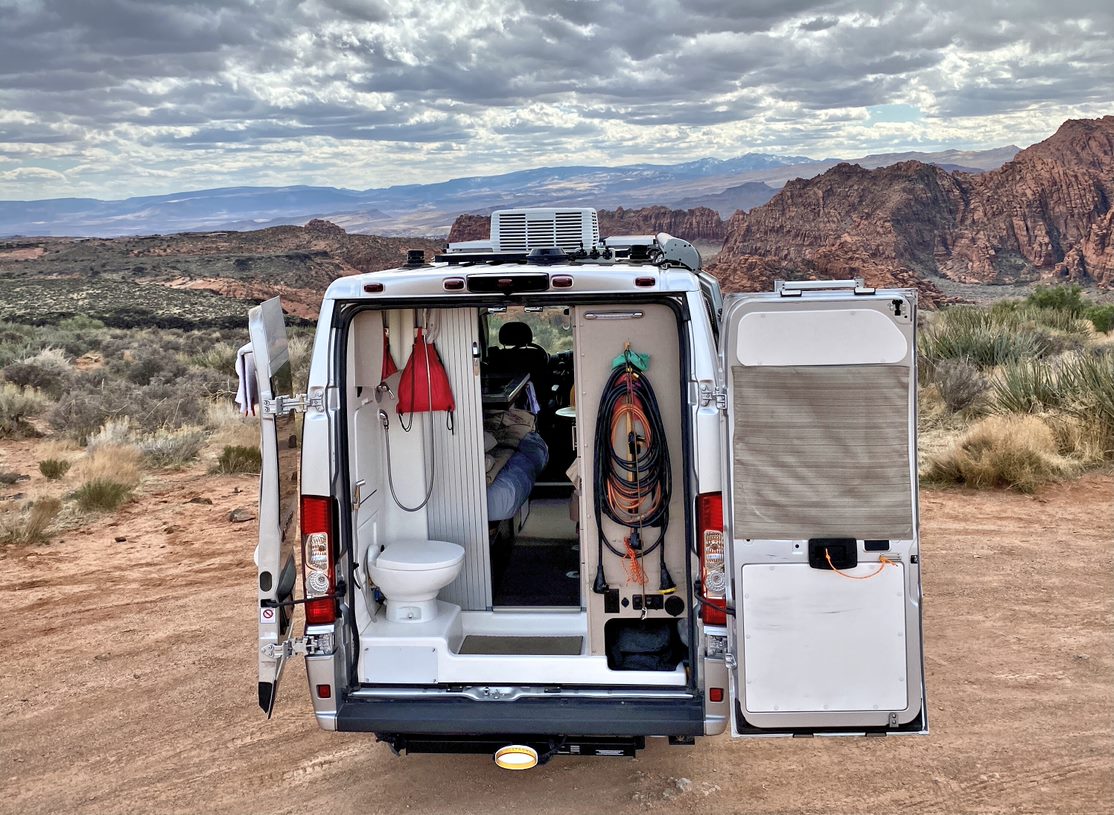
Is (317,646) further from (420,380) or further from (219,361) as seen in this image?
(219,361)

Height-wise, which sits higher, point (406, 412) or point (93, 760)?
point (406, 412)

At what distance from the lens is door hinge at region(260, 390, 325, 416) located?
4198 mm

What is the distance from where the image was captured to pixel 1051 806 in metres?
4.63

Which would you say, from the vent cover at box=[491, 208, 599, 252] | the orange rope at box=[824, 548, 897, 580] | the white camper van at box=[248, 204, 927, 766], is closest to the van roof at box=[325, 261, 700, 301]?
the white camper van at box=[248, 204, 927, 766]

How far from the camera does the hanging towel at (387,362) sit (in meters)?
5.00

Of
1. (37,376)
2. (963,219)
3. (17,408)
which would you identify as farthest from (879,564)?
(963,219)

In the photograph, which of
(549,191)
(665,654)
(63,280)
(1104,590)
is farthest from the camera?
(549,191)

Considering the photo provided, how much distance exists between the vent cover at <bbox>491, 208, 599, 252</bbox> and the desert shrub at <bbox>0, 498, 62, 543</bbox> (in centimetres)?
541

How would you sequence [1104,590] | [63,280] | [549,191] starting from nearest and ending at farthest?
[1104,590], [63,280], [549,191]

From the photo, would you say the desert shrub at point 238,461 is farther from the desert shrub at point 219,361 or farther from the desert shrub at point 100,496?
the desert shrub at point 219,361

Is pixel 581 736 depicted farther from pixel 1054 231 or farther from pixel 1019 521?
pixel 1054 231

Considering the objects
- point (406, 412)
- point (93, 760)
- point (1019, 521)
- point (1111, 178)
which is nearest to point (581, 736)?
point (406, 412)

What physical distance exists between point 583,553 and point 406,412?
3.66 feet

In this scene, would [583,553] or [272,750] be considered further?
[272,750]
